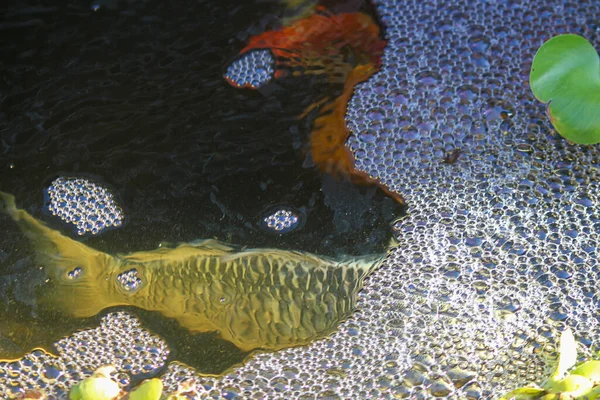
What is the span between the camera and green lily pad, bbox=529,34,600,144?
2.98 feet

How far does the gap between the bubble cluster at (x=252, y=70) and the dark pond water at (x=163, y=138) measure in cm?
2

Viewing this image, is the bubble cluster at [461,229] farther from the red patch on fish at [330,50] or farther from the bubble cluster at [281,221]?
the bubble cluster at [281,221]

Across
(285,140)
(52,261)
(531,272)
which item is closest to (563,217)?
(531,272)

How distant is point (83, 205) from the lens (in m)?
0.97

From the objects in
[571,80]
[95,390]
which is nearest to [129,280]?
[95,390]

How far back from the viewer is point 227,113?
1080 millimetres

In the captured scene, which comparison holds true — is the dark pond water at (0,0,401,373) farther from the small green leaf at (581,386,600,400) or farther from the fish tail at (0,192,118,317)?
the small green leaf at (581,386,600,400)

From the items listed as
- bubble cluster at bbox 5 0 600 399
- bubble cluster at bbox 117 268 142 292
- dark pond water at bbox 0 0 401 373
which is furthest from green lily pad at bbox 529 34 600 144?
bubble cluster at bbox 117 268 142 292

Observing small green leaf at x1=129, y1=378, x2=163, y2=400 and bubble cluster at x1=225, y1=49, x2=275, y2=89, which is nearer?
small green leaf at x1=129, y1=378, x2=163, y2=400

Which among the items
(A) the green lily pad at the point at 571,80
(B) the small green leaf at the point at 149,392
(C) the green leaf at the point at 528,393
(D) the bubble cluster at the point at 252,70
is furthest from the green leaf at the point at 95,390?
(A) the green lily pad at the point at 571,80

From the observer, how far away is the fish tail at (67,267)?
881 mm

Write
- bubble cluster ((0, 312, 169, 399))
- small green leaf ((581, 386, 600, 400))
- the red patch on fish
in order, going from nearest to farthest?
1. small green leaf ((581, 386, 600, 400))
2. bubble cluster ((0, 312, 169, 399))
3. the red patch on fish

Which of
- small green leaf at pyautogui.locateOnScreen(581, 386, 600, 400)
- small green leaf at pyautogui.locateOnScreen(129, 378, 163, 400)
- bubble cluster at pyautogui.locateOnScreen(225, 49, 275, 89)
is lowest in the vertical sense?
small green leaf at pyautogui.locateOnScreen(129, 378, 163, 400)

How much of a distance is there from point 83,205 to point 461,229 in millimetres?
580
